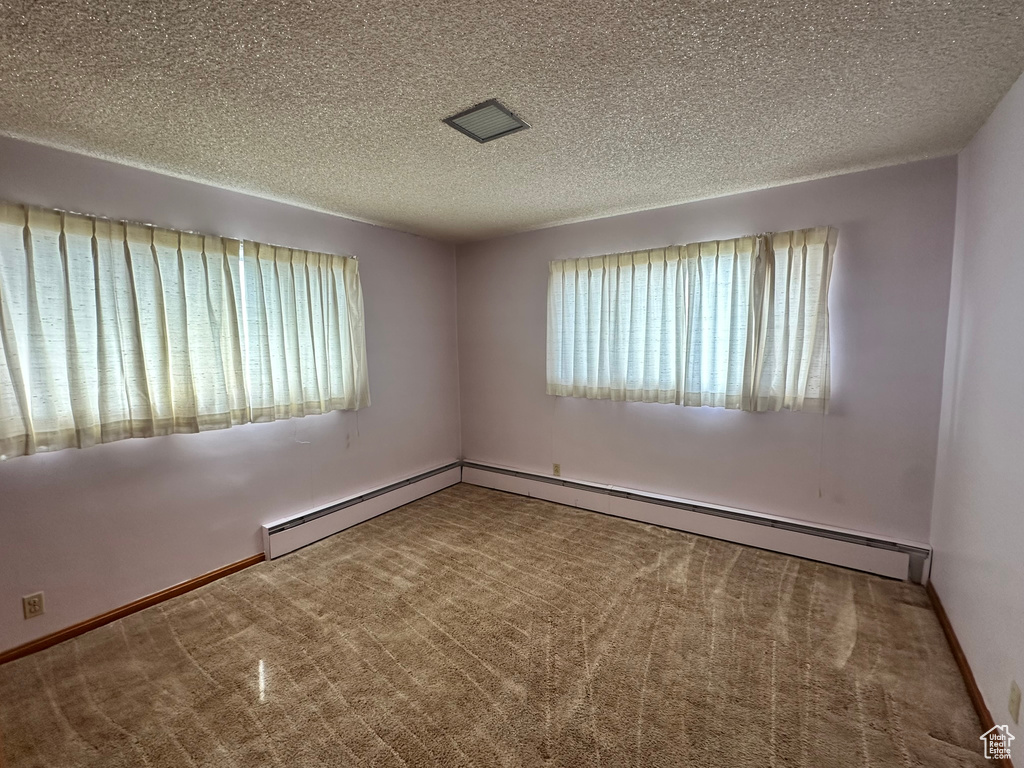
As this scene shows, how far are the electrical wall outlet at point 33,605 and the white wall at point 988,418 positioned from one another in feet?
13.0

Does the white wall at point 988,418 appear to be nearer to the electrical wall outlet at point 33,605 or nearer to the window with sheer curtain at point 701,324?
the window with sheer curtain at point 701,324

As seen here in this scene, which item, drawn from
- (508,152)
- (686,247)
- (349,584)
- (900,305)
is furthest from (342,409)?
(900,305)

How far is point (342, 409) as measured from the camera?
11.4ft

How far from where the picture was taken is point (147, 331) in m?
2.42

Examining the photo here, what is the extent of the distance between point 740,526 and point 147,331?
12.7 ft

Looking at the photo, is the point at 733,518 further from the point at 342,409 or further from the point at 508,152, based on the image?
the point at 342,409

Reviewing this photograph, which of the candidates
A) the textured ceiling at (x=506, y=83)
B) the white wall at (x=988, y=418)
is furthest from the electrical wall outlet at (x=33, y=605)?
the white wall at (x=988, y=418)

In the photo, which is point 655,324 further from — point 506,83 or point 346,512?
point 346,512

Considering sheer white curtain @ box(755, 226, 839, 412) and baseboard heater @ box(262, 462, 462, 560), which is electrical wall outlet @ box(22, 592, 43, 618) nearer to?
baseboard heater @ box(262, 462, 462, 560)

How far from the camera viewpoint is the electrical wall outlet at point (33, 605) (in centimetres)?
210

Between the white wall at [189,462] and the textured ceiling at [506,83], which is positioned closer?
the textured ceiling at [506,83]

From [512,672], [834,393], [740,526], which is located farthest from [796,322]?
[512,672]

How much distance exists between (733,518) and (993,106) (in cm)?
249

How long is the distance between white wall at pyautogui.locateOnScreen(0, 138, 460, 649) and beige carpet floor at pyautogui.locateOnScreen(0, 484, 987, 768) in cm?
27
